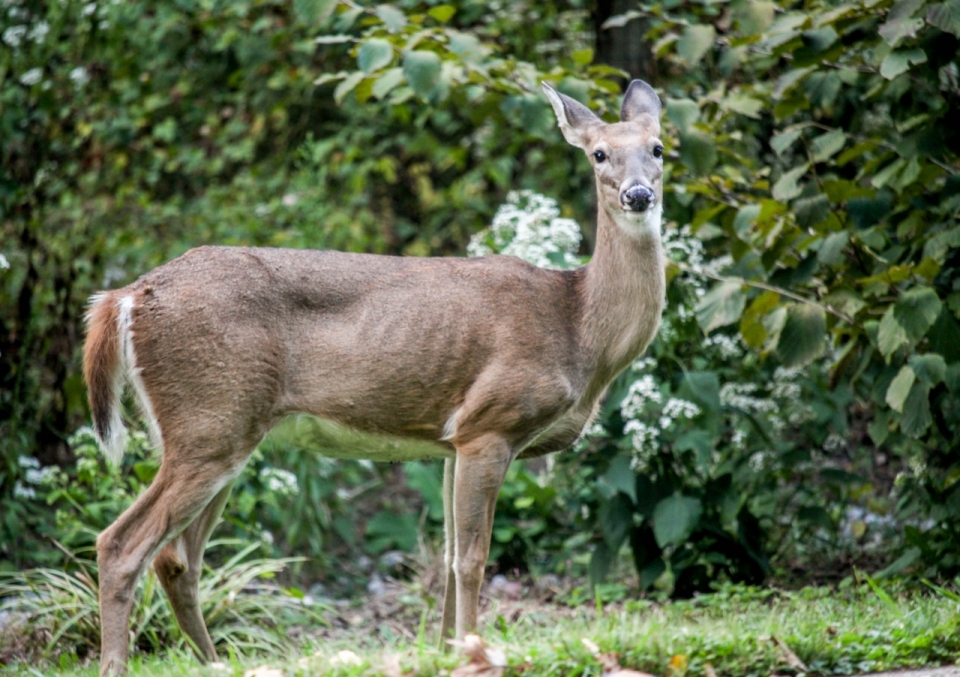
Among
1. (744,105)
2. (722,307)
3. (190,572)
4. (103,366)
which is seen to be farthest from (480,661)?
(744,105)

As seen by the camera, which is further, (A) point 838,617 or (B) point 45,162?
(B) point 45,162

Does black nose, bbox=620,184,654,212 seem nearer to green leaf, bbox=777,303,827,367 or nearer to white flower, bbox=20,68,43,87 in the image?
green leaf, bbox=777,303,827,367

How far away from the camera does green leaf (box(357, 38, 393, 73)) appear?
5625 mm

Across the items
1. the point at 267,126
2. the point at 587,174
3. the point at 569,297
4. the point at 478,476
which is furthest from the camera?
the point at 267,126

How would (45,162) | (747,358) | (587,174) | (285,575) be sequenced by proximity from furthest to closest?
(587,174)
(45,162)
(285,575)
(747,358)

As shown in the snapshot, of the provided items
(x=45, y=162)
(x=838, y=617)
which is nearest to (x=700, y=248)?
(x=838, y=617)

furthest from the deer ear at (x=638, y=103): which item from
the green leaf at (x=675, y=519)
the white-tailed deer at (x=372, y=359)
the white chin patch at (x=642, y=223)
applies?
the green leaf at (x=675, y=519)

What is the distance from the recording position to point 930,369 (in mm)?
5176

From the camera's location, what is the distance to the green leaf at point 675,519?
19.4 ft

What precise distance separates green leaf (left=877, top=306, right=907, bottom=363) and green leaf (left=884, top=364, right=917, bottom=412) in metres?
0.09

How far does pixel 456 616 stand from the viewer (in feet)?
15.9

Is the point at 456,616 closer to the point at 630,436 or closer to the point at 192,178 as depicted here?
the point at 630,436

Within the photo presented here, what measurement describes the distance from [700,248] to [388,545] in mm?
3104

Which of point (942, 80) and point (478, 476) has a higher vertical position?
point (942, 80)
